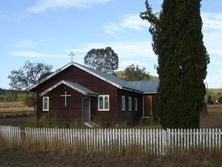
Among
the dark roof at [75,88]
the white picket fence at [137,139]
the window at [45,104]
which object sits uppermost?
the dark roof at [75,88]

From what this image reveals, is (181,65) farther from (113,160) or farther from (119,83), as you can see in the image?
(119,83)

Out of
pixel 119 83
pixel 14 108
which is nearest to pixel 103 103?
pixel 119 83

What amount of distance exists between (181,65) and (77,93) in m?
17.2

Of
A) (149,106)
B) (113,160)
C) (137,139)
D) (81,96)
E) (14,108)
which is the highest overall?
(81,96)

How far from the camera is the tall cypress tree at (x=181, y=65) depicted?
18.5 m

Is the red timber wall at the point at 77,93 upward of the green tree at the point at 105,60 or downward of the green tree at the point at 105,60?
downward

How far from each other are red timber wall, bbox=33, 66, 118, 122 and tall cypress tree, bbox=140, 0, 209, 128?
16.6 metres

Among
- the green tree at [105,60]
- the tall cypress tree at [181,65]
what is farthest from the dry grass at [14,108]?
the tall cypress tree at [181,65]

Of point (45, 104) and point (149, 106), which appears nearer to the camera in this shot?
point (45, 104)

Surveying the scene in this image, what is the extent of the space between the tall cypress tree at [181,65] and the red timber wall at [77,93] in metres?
16.6

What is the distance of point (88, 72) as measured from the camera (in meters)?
37.4

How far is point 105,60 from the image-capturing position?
10138 centimetres

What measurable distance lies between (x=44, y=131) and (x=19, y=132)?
5.33ft

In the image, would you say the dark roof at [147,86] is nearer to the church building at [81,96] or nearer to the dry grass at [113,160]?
the church building at [81,96]
